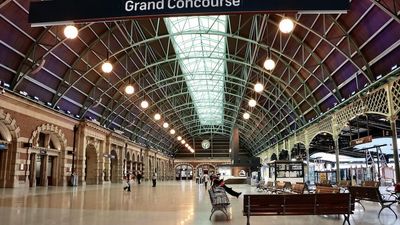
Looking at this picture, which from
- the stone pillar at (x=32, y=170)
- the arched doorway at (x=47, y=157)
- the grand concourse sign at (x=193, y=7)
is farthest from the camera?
the arched doorway at (x=47, y=157)

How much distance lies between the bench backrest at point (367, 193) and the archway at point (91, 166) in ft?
92.7

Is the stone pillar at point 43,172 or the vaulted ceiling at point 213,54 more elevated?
the vaulted ceiling at point 213,54

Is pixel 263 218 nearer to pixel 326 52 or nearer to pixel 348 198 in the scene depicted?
pixel 348 198

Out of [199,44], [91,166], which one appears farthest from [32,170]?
[199,44]

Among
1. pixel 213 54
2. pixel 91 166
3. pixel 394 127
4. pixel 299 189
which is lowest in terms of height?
pixel 299 189

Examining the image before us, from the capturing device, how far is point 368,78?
1892cm

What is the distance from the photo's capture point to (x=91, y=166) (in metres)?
36.5

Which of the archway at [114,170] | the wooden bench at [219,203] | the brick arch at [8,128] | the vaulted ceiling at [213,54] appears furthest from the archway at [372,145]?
the archway at [114,170]

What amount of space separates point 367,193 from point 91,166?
29.8m

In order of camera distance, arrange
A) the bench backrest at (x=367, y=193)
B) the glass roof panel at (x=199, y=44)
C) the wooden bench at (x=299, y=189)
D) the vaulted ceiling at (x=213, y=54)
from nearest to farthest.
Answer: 1. the bench backrest at (x=367, y=193)
2. the wooden bench at (x=299, y=189)
3. the vaulted ceiling at (x=213, y=54)
4. the glass roof panel at (x=199, y=44)

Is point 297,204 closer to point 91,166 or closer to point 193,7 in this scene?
point 193,7

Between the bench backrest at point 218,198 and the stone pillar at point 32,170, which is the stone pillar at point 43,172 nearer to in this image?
the stone pillar at point 32,170

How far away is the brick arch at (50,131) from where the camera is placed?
81.7ft

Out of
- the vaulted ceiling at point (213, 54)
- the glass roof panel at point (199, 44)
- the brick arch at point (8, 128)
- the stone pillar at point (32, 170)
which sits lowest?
the stone pillar at point (32, 170)
